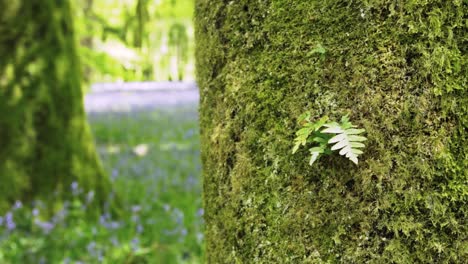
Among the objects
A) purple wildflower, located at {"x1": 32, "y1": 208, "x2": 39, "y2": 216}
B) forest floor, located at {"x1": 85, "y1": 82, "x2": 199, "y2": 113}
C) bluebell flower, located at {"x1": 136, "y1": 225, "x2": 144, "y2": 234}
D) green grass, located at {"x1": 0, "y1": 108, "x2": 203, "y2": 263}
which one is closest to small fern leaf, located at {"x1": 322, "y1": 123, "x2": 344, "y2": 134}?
green grass, located at {"x1": 0, "y1": 108, "x2": 203, "y2": 263}

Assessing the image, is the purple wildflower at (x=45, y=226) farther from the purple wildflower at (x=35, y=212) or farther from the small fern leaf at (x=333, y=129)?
the small fern leaf at (x=333, y=129)

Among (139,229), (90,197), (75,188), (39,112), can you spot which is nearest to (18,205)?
(75,188)

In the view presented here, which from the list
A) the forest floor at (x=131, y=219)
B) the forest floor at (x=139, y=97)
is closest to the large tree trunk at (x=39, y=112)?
the forest floor at (x=131, y=219)

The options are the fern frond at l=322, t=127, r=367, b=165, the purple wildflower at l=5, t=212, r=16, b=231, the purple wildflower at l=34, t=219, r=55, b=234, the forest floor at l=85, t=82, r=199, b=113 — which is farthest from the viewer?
the forest floor at l=85, t=82, r=199, b=113

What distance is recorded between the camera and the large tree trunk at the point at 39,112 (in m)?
4.93

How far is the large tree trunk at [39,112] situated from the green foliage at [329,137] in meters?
4.29

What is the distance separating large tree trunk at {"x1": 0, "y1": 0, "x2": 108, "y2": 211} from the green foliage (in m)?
4.29

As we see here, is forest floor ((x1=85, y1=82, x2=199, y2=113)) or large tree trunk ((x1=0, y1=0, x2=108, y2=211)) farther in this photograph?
forest floor ((x1=85, y1=82, x2=199, y2=113))

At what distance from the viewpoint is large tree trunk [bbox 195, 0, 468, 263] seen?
1141mm

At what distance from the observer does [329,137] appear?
119cm

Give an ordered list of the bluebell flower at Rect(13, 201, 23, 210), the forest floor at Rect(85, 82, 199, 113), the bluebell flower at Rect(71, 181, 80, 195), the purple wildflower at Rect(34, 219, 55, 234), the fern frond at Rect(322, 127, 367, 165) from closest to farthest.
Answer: the fern frond at Rect(322, 127, 367, 165), the purple wildflower at Rect(34, 219, 55, 234), the bluebell flower at Rect(13, 201, 23, 210), the bluebell flower at Rect(71, 181, 80, 195), the forest floor at Rect(85, 82, 199, 113)

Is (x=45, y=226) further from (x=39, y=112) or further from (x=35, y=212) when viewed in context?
(x=39, y=112)

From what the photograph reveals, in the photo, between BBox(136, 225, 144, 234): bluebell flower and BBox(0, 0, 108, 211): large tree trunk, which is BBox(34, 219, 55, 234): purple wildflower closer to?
BBox(0, 0, 108, 211): large tree trunk

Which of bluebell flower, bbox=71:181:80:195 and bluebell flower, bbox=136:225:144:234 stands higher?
bluebell flower, bbox=71:181:80:195
